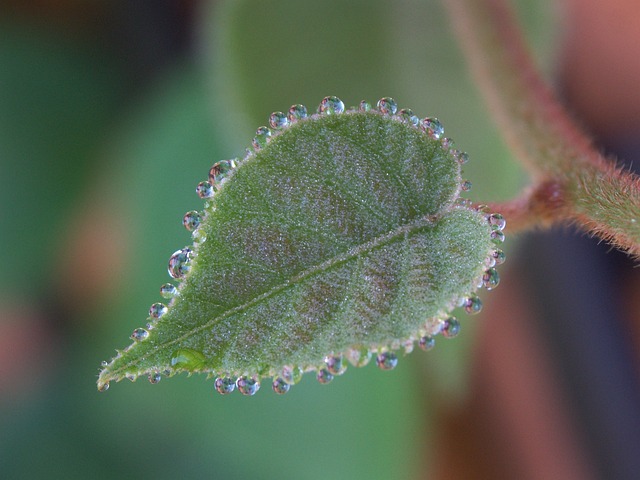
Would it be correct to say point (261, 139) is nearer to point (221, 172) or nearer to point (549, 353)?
point (221, 172)

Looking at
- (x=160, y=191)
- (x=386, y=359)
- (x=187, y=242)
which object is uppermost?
(x=160, y=191)

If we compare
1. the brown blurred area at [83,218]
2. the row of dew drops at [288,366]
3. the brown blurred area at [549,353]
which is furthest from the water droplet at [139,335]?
the brown blurred area at [83,218]

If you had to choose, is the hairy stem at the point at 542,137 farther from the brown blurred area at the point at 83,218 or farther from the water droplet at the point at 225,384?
the brown blurred area at the point at 83,218

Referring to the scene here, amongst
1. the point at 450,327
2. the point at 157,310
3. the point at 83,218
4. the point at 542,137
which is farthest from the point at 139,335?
the point at 83,218

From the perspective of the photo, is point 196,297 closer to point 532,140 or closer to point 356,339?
point 356,339

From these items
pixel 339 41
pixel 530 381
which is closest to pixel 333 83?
pixel 339 41

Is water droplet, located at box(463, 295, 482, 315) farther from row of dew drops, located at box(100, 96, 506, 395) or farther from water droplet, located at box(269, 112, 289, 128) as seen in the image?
water droplet, located at box(269, 112, 289, 128)
